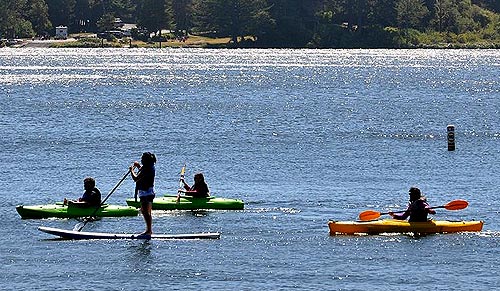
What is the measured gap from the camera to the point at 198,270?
38438 millimetres

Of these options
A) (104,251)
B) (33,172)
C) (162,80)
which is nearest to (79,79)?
(162,80)

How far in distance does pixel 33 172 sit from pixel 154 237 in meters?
22.0

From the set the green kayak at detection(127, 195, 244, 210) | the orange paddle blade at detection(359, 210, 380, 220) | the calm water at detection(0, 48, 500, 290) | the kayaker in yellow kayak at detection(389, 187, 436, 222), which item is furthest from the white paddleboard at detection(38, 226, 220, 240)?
the kayaker in yellow kayak at detection(389, 187, 436, 222)

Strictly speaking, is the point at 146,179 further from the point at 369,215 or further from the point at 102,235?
the point at 369,215

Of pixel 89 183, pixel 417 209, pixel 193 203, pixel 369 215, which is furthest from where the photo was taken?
pixel 193 203

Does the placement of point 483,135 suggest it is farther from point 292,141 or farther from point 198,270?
point 198,270

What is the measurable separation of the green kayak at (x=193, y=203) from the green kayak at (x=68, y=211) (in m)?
1.83

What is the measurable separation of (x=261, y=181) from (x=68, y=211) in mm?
14834

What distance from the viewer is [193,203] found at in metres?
49.9

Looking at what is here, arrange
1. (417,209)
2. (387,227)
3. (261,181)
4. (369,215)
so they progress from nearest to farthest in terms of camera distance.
A: 1. (417,209)
2. (387,227)
3. (369,215)
4. (261,181)

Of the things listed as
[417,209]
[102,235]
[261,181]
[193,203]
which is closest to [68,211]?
[102,235]

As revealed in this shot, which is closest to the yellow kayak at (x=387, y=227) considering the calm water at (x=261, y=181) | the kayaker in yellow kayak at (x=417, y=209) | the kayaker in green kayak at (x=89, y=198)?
the kayaker in yellow kayak at (x=417, y=209)

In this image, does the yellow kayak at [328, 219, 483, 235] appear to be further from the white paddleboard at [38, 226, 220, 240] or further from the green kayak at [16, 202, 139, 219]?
the green kayak at [16, 202, 139, 219]

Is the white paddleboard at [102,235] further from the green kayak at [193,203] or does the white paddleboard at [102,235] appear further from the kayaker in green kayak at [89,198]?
the green kayak at [193,203]
